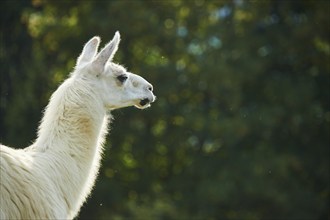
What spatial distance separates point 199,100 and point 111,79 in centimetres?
2000

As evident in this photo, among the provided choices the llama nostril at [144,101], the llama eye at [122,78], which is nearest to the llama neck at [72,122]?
the llama eye at [122,78]

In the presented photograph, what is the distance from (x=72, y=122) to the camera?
8.08 metres

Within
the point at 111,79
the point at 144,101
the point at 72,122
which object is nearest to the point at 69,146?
the point at 72,122

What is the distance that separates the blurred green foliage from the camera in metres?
25.8

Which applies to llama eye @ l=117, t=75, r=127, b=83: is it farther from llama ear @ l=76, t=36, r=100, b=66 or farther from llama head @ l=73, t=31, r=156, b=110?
llama ear @ l=76, t=36, r=100, b=66

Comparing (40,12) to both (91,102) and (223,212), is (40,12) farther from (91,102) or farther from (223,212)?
(91,102)

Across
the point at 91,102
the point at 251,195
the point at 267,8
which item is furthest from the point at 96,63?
the point at 267,8

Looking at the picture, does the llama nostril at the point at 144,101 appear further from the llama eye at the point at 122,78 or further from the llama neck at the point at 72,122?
the llama neck at the point at 72,122

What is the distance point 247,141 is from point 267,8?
15.3 feet

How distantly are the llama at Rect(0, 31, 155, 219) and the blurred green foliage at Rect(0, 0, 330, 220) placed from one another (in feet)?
53.1

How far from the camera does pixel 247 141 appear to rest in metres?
26.7

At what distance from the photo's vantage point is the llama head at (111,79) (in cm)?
841

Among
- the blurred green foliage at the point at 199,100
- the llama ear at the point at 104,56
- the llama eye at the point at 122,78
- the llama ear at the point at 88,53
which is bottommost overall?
the blurred green foliage at the point at 199,100

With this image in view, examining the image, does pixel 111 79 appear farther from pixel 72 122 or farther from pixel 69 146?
pixel 69 146
